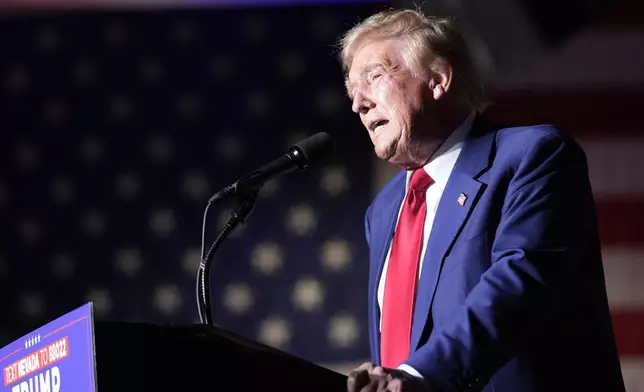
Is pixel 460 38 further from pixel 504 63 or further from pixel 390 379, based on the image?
pixel 504 63

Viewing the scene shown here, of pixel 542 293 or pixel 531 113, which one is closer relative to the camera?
pixel 542 293

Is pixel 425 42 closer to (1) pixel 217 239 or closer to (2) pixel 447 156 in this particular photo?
(2) pixel 447 156

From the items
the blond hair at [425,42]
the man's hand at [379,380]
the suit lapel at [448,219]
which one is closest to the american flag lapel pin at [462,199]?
the suit lapel at [448,219]

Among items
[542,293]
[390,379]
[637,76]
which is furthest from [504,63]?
[390,379]

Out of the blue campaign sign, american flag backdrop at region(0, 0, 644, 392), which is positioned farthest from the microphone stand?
american flag backdrop at region(0, 0, 644, 392)

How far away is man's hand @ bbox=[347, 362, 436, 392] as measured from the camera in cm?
134

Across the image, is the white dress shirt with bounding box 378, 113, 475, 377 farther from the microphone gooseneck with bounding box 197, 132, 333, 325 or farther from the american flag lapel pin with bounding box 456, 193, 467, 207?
the microphone gooseneck with bounding box 197, 132, 333, 325

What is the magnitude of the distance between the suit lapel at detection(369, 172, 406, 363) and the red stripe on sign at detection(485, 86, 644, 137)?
1307mm

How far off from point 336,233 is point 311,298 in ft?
0.82

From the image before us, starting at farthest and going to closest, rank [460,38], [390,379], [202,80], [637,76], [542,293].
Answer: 1. [202,80]
2. [637,76]
3. [460,38]
4. [542,293]
5. [390,379]

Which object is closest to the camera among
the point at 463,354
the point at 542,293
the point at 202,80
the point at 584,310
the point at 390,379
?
the point at 390,379

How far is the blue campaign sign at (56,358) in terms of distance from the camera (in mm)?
1343

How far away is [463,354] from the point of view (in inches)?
59.9

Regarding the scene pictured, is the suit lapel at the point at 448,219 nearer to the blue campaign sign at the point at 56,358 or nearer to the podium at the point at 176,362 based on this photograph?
the podium at the point at 176,362
